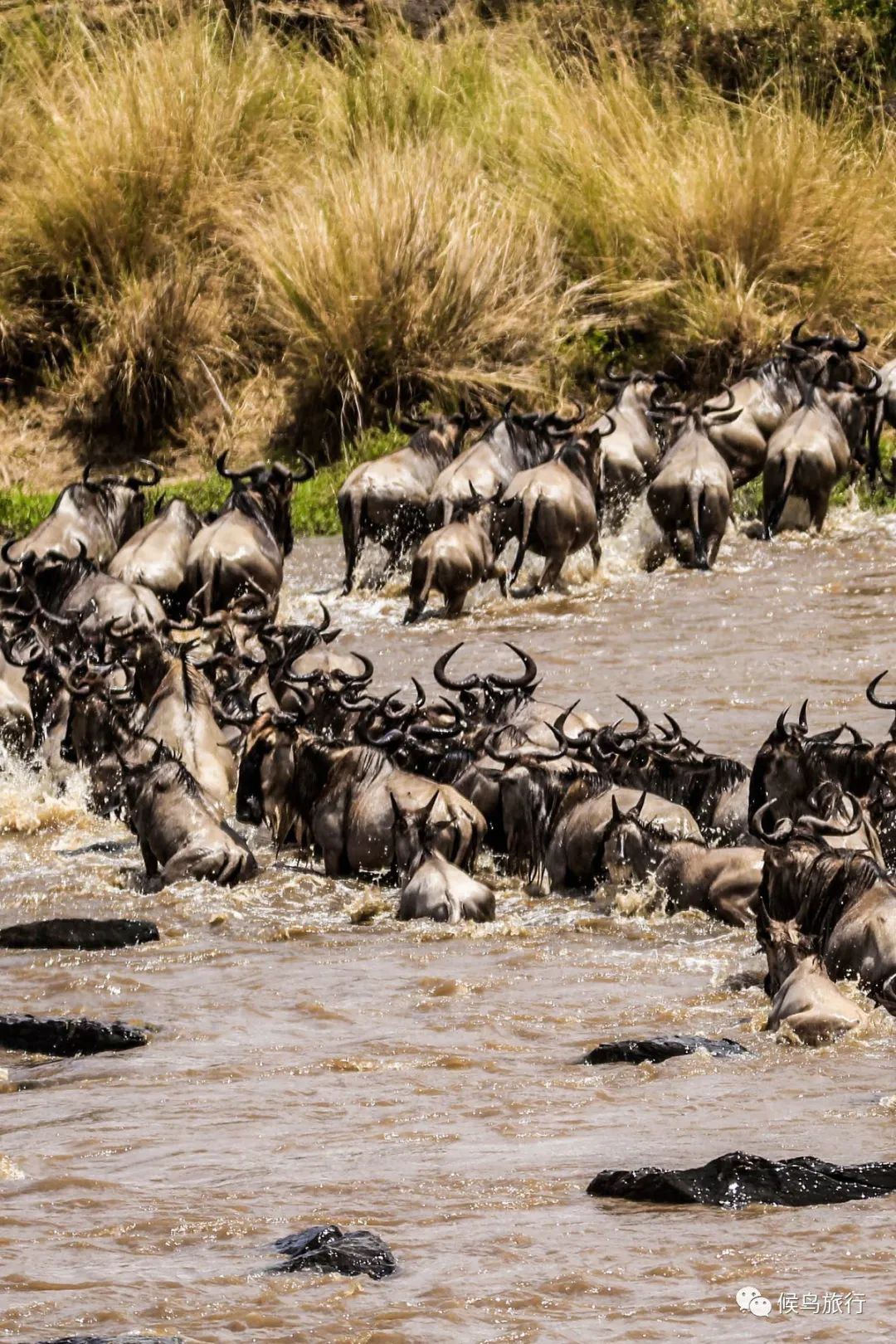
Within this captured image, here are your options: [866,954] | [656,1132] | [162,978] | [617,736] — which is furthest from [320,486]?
[656,1132]

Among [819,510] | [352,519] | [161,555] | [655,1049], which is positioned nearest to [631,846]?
[655,1049]

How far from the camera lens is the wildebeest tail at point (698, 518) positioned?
16.0 meters

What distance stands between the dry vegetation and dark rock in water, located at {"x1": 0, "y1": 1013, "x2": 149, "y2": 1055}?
12.7 meters

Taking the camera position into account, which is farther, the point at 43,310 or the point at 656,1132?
the point at 43,310

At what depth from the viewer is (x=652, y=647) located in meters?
13.8

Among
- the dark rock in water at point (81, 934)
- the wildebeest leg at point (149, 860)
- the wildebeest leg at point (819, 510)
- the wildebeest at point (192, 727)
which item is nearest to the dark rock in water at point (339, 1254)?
the dark rock in water at point (81, 934)

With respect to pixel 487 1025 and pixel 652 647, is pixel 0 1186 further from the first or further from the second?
pixel 652 647

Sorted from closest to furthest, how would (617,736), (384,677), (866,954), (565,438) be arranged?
(866,954) < (617,736) < (384,677) < (565,438)

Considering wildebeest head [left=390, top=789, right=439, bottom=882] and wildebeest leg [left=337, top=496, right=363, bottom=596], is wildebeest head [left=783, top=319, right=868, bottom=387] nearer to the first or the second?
wildebeest leg [left=337, top=496, right=363, bottom=596]

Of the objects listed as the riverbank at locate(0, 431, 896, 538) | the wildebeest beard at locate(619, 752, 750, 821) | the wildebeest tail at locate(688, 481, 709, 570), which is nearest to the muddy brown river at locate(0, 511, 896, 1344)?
the wildebeest beard at locate(619, 752, 750, 821)

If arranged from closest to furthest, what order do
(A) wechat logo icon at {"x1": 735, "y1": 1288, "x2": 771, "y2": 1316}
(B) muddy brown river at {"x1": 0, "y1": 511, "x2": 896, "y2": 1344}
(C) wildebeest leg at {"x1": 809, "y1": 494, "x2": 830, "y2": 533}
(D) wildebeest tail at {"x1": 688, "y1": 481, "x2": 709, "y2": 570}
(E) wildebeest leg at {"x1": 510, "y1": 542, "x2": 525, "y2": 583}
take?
(A) wechat logo icon at {"x1": 735, "y1": 1288, "x2": 771, "y2": 1316}
(B) muddy brown river at {"x1": 0, "y1": 511, "x2": 896, "y2": 1344}
(E) wildebeest leg at {"x1": 510, "y1": 542, "x2": 525, "y2": 583}
(D) wildebeest tail at {"x1": 688, "y1": 481, "x2": 709, "y2": 570}
(C) wildebeest leg at {"x1": 809, "y1": 494, "x2": 830, "y2": 533}

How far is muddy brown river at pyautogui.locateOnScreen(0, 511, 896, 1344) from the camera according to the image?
15.5 feet

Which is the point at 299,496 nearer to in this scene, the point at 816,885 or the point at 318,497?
the point at 318,497

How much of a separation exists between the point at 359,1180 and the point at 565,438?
38.0 ft
